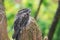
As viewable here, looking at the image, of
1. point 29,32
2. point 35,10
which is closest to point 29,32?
point 29,32

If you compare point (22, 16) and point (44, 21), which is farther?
point (44, 21)

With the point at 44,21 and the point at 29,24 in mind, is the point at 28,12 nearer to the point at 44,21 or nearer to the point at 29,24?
the point at 29,24

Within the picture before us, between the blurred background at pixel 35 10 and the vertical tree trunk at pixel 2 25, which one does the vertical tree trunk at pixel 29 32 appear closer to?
the vertical tree trunk at pixel 2 25

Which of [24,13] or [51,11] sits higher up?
[24,13]

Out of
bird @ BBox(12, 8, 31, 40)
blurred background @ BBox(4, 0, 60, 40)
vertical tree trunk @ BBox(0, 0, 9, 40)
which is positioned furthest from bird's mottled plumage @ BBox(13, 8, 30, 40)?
blurred background @ BBox(4, 0, 60, 40)

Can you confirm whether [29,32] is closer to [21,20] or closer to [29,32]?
[29,32]

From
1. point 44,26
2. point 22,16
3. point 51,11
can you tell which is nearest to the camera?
point 22,16

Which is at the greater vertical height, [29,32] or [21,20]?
[21,20]

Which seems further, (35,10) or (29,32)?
(35,10)

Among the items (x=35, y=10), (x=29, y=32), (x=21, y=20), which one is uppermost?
(x=21, y=20)

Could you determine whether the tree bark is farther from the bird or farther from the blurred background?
the blurred background

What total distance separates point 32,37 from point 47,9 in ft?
5.63

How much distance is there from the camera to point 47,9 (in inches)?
148

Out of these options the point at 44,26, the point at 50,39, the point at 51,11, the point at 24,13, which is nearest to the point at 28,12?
the point at 24,13
